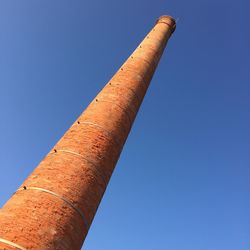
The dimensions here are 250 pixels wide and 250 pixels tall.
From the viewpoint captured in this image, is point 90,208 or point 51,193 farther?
point 90,208

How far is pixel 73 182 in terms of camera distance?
18.2ft

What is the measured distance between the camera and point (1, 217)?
4.82m

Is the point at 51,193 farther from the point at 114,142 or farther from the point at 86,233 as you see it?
the point at 114,142

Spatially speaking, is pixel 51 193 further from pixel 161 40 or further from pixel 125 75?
pixel 161 40

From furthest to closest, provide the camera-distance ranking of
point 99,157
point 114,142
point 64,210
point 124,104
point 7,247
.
Answer: point 124,104 → point 114,142 → point 99,157 → point 64,210 → point 7,247

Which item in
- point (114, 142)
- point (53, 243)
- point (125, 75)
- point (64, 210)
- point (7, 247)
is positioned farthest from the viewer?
point (125, 75)

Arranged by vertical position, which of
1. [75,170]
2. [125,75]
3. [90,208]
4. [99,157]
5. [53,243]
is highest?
[125,75]

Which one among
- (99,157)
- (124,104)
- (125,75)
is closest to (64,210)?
(99,157)

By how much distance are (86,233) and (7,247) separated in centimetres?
146

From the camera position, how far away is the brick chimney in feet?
15.2

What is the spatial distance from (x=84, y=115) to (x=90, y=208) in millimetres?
2342

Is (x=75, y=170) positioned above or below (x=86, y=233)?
above

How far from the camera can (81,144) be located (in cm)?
638

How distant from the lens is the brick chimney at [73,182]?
4637mm
